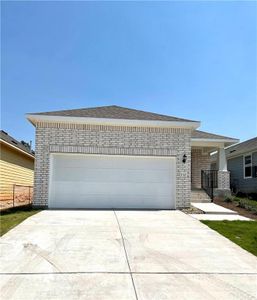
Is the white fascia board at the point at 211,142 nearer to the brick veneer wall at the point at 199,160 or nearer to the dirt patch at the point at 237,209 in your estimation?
the brick veneer wall at the point at 199,160

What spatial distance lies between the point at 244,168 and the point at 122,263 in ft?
56.1

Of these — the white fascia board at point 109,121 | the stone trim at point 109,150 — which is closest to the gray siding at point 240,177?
the white fascia board at point 109,121

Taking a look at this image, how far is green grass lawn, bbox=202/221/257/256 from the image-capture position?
702 centimetres

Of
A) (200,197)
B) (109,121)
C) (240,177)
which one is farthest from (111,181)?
(240,177)

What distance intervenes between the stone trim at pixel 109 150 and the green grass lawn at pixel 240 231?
4.02 m

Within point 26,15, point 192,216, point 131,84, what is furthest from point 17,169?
point 192,216

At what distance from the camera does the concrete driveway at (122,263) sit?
162 inches

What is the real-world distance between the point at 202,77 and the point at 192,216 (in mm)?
6621

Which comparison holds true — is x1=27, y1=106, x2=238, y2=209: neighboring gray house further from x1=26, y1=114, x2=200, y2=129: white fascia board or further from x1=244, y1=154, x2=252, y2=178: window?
x1=244, y1=154, x2=252, y2=178: window

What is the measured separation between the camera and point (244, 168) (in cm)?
2045

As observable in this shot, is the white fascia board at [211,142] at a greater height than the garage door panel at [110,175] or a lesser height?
greater

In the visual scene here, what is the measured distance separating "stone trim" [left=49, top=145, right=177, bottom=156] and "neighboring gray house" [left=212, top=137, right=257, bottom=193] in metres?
8.39

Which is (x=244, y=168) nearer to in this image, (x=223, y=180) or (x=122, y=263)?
(x=223, y=180)

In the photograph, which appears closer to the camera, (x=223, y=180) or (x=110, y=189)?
(x=110, y=189)
